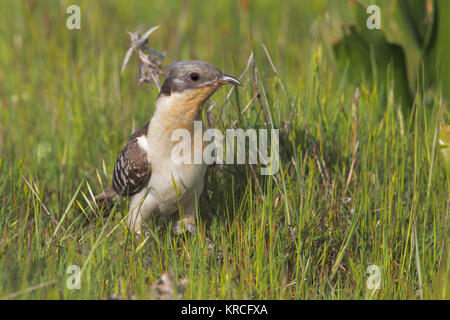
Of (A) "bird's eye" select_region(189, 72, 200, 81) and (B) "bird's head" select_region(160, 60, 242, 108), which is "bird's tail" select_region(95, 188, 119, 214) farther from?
(A) "bird's eye" select_region(189, 72, 200, 81)

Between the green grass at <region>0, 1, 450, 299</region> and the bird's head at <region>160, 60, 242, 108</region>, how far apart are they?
0.23m

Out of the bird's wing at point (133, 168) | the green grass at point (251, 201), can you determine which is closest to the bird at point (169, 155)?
the bird's wing at point (133, 168)

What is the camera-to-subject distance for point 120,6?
26.9 ft

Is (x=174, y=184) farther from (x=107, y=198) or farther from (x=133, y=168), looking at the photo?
(x=107, y=198)

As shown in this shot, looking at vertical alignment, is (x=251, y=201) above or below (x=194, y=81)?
below

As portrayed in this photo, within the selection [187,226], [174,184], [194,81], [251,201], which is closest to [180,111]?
[194,81]

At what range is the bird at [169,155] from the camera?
3602mm

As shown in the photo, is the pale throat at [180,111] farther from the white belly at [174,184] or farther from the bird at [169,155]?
the white belly at [174,184]

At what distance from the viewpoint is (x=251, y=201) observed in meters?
3.55

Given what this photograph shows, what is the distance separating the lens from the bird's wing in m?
3.90

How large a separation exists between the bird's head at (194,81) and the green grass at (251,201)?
0.23 meters

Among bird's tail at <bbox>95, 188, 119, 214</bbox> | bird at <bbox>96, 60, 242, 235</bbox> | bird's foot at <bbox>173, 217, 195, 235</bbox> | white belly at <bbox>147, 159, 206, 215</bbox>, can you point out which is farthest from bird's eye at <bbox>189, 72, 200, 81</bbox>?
bird's tail at <bbox>95, 188, 119, 214</bbox>

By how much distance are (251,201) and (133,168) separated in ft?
2.91
